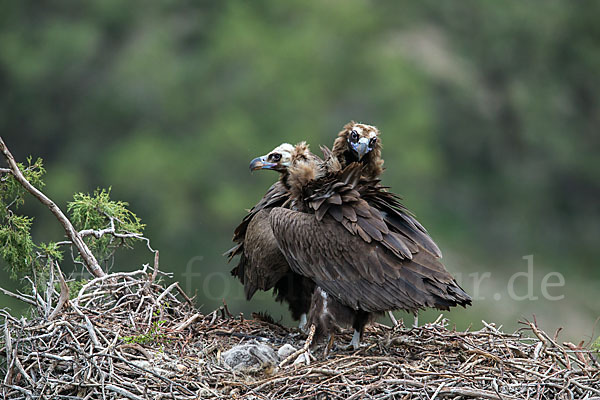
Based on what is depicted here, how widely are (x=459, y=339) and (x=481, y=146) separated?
51.1 ft

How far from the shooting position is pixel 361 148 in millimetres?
5754

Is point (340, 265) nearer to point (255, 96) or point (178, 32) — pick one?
point (255, 96)

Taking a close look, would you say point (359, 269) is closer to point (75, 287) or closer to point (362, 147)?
point (362, 147)

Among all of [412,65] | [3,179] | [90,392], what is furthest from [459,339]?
[412,65]

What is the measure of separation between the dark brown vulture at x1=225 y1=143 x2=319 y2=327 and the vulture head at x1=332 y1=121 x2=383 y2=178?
240 millimetres

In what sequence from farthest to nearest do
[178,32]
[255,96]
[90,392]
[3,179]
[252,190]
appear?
[178,32], [255,96], [252,190], [3,179], [90,392]

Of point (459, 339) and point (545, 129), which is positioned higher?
point (545, 129)

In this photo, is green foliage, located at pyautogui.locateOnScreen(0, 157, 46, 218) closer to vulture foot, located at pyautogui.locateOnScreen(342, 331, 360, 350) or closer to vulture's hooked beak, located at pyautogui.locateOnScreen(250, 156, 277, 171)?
vulture's hooked beak, located at pyautogui.locateOnScreen(250, 156, 277, 171)

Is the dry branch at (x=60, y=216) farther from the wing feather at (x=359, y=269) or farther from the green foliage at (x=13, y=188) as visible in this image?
the wing feather at (x=359, y=269)

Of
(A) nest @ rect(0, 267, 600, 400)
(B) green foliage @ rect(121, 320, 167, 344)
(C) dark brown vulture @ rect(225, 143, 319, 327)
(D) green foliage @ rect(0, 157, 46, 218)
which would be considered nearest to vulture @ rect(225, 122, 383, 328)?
(C) dark brown vulture @ rect(225, 143, 319, 327)

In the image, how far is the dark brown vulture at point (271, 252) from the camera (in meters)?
5.65

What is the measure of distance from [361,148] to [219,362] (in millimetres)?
1826

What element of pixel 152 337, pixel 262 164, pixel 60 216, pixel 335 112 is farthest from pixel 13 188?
pixel 335 112

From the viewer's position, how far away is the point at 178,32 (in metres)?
19.9
